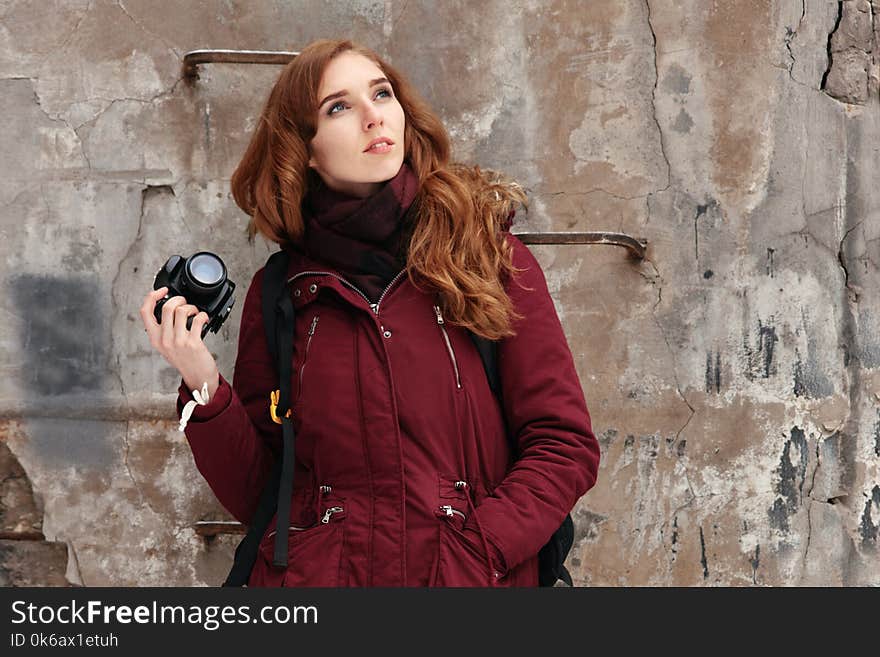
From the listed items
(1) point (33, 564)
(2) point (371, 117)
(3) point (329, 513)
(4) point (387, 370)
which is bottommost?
(1) point (33, 564)

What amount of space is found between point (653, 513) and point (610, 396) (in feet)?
1.12

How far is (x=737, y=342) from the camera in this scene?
119 inches

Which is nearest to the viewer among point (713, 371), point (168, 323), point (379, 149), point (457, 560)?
point (457, 560)

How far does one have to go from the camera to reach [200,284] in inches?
84.8

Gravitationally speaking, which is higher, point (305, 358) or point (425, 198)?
point (425, 198)

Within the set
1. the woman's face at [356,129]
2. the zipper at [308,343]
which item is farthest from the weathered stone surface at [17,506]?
the woman's face at [356,129]

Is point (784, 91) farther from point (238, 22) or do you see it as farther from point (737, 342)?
point (238, 22)

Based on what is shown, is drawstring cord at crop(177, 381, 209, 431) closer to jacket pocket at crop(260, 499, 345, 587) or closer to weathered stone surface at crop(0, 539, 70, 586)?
jacket pocket at crop(260, 499, 345, 587)

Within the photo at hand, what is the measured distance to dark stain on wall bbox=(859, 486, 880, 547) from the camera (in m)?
3.06

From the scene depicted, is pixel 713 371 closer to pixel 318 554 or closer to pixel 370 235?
pixel 370 235

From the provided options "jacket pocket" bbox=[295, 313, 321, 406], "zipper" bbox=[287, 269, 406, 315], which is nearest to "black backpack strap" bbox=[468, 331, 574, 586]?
"zipper" bbox=[287, 269, 406, 315]

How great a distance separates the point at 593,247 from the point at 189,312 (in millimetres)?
1287

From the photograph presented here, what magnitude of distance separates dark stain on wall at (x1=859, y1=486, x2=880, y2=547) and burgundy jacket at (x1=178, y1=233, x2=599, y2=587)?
127cm

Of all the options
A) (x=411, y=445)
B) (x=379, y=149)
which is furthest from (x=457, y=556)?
(x=379, y=149)
